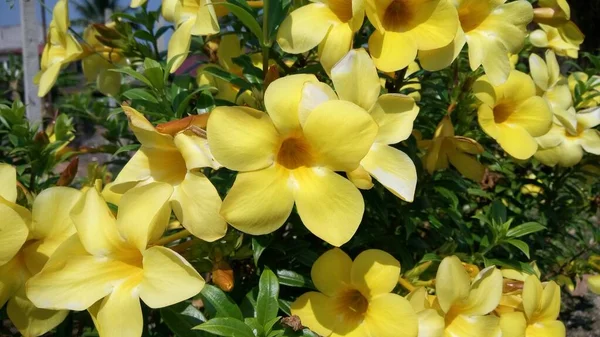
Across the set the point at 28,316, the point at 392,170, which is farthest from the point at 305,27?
the point at 28,316

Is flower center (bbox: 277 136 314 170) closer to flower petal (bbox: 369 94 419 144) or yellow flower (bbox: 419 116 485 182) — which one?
flower petal (bbox: 369 94 419 144)

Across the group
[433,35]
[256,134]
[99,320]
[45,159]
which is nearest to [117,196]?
[99,320]

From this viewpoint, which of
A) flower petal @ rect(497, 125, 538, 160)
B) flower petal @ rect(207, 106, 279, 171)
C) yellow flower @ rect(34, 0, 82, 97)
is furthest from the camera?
yellow flower @ rect(34, 0, 82, 97)

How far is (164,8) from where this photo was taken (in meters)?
1.51

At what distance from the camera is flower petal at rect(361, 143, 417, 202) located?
43.8 inches

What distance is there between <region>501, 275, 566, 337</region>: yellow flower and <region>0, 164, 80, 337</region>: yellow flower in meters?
1.03

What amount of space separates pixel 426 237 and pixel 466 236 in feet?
1.11

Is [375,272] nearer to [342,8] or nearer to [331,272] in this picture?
[331,272]

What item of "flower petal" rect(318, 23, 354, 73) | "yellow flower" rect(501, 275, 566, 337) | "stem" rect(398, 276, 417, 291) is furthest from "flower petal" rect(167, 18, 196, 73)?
"yellow flower" rect(501, 275, 566, 337)

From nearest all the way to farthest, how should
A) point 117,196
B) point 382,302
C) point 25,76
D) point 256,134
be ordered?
point 256,134
point 382,302
point 117,196
point 25,76

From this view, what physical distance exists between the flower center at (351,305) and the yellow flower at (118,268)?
0.41m

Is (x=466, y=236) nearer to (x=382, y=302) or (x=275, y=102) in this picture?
(x=382, y=302)

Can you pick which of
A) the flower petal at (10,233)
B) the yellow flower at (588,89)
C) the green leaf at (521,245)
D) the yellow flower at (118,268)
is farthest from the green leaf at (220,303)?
the yellow flower at (588,89)

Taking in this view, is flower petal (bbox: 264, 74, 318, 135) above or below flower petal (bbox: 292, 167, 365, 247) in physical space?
above
